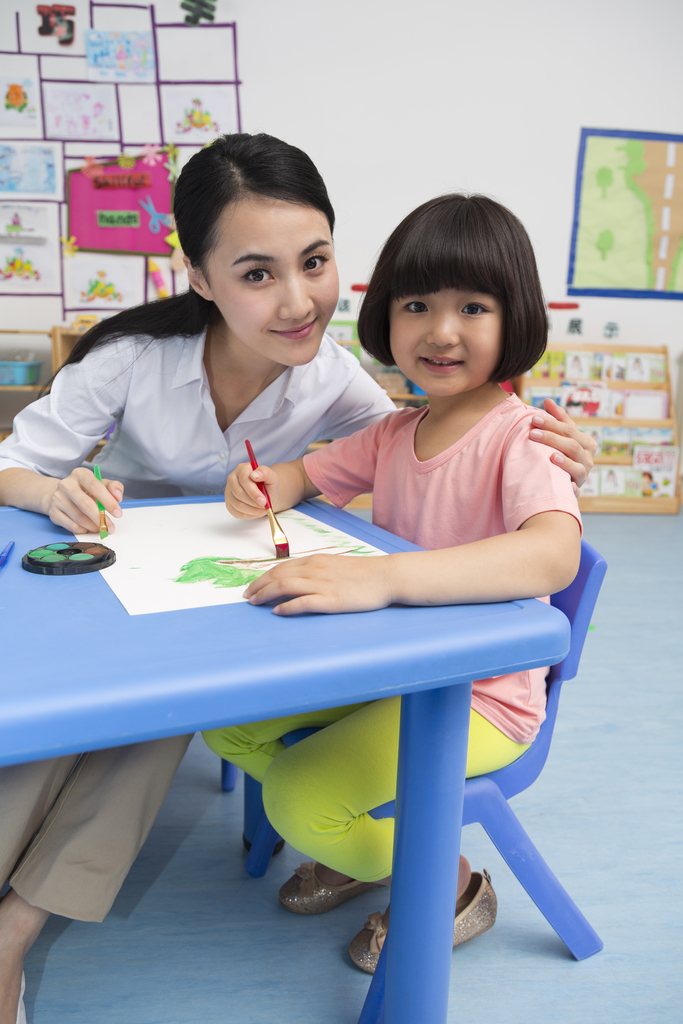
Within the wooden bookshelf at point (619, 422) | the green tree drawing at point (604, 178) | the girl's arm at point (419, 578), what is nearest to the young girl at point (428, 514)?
the girl's arm at point (419, 578)

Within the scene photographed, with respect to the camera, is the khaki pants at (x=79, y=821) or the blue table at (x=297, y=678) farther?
the khaki pants at (x=79, y=821)

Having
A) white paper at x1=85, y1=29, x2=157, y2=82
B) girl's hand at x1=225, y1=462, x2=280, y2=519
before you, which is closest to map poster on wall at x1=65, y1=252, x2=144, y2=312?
white paper at x1=85, y1=29, x2=157, y2=82

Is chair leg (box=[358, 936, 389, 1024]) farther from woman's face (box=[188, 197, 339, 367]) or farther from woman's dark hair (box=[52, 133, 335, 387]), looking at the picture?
woman's dark hair (box=[52, 133, 335, 387])

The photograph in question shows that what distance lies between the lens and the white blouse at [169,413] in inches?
45.6

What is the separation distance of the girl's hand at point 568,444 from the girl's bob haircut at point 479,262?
0.30ft

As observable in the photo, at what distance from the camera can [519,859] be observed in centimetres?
82

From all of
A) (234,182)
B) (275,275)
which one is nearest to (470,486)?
(275,275)

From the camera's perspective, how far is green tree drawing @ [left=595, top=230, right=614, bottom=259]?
154 inches

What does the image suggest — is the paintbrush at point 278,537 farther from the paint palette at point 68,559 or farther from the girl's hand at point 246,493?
the paint palette at point 68,559

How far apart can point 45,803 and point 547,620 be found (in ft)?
1.90

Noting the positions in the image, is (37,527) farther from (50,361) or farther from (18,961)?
(50,361)

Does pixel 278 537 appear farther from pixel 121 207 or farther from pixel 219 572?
pixel 121 207

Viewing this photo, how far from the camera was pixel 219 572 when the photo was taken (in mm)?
660

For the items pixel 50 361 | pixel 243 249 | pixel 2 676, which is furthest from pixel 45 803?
pixel 50 361
